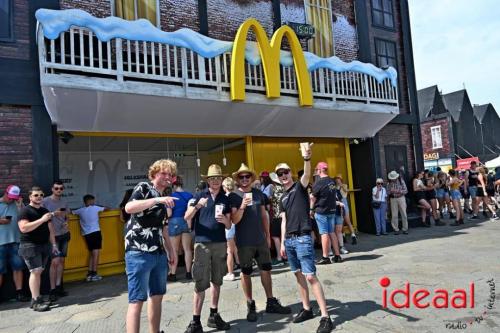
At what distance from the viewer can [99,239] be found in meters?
6.79

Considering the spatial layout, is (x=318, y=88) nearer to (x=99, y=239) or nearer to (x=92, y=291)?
(x=99, y=239)

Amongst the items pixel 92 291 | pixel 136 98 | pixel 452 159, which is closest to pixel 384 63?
pixel 136 98

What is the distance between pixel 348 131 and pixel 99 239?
6.90 meters

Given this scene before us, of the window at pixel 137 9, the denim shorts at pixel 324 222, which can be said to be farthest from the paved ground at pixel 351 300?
the window at pixel 137 9

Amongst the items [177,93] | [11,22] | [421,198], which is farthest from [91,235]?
[421,198]

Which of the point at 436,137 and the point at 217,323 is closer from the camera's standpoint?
the point at 217,323

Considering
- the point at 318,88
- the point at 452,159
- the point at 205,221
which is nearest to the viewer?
the point at 205,221

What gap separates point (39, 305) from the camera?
16.6ft

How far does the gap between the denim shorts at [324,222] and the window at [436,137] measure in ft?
90.3

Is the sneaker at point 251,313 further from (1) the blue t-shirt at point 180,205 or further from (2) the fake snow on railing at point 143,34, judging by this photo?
(2) the fake snow on railing at point 143,34

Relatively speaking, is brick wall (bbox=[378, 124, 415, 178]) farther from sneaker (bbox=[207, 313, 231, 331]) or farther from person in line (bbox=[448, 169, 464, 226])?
sneaker (bbox=[207, 313, 231, 331])

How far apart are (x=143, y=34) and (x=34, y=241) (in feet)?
13.1

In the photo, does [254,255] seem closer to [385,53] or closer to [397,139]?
[397,139]

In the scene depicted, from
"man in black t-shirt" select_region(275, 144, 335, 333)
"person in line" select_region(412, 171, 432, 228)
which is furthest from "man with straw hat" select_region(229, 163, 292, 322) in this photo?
"person in line" select_region(412, 171, 432, 228)
